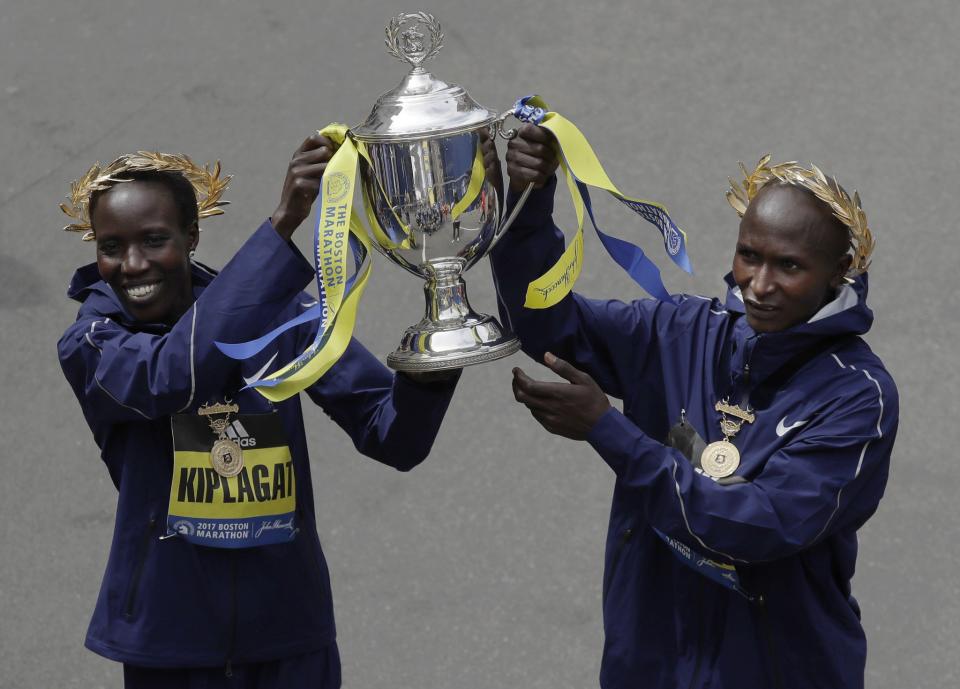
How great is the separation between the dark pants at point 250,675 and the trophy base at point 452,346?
0.64 m

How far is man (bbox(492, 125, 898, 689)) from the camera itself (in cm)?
265

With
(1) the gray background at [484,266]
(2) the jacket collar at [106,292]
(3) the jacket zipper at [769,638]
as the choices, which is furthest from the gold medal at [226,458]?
(1) the gray background at [484,266]

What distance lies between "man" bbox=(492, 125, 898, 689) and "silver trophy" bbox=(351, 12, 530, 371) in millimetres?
111

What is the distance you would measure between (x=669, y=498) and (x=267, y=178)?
145 inches

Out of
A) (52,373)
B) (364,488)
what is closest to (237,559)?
(364,488)

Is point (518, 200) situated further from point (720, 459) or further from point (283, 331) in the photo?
point (720, 459)

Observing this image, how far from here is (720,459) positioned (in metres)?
2.78

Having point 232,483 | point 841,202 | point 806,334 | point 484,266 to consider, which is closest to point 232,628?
point 232,483

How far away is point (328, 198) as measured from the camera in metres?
2.70

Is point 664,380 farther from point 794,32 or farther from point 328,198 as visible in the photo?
point 794,32

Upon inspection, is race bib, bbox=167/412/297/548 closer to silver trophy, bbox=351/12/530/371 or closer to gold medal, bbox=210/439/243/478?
gold medal, bbox=210/439/243/478

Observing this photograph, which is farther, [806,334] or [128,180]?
[128,180]

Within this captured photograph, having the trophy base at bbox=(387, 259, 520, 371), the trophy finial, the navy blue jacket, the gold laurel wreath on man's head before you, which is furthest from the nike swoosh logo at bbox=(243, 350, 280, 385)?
the gold laurel wreath on man's head

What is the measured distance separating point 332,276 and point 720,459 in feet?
2.54
